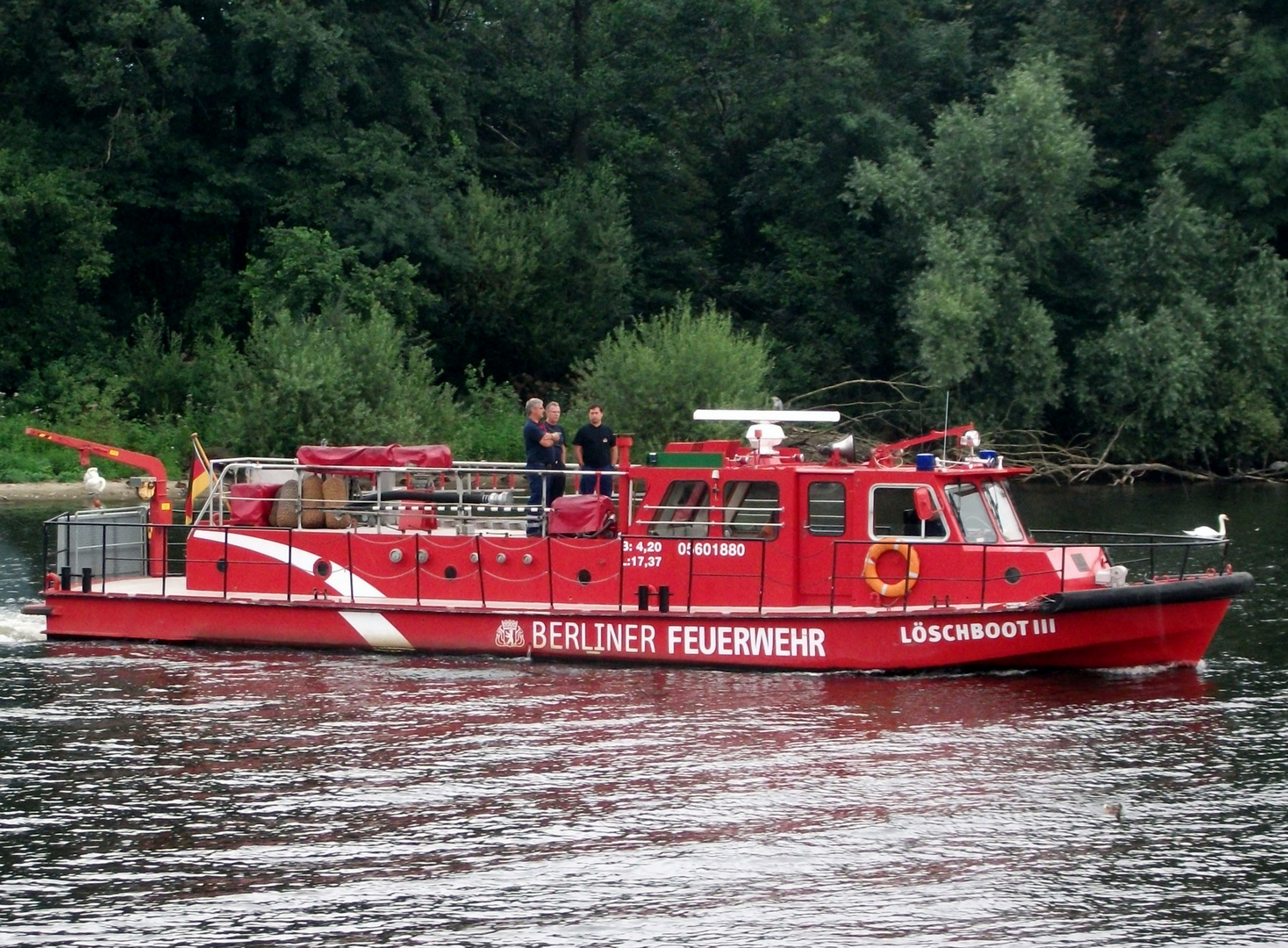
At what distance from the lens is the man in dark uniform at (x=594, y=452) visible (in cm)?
1988

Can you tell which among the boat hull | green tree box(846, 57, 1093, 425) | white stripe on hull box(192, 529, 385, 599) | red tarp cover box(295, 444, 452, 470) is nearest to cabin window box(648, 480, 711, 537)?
the boat hull

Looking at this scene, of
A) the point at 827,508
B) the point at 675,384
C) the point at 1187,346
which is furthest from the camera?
the point at 1187,346

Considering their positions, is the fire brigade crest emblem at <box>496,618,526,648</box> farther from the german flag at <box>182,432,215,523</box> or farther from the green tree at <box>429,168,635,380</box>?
the green tree at <box>429,168,635,380</box>

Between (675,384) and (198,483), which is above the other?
(675,384)

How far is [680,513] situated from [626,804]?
569 cm

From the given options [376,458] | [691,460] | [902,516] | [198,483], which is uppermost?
[376,458]

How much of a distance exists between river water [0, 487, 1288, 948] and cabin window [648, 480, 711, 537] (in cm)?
164

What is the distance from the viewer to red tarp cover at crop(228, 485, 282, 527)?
20.3m

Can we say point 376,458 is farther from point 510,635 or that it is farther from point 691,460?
point 691,460

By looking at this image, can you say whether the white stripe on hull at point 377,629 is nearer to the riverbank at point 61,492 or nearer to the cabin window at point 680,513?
the cabin window at point 680,513

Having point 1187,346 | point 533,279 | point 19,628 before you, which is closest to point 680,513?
point 19,628

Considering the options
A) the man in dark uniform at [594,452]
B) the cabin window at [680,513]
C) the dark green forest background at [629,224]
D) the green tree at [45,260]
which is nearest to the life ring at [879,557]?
the cabin window at [680,513]

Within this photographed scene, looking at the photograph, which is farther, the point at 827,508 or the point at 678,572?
the point at 678,572

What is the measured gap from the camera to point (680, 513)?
18781 millimetres
